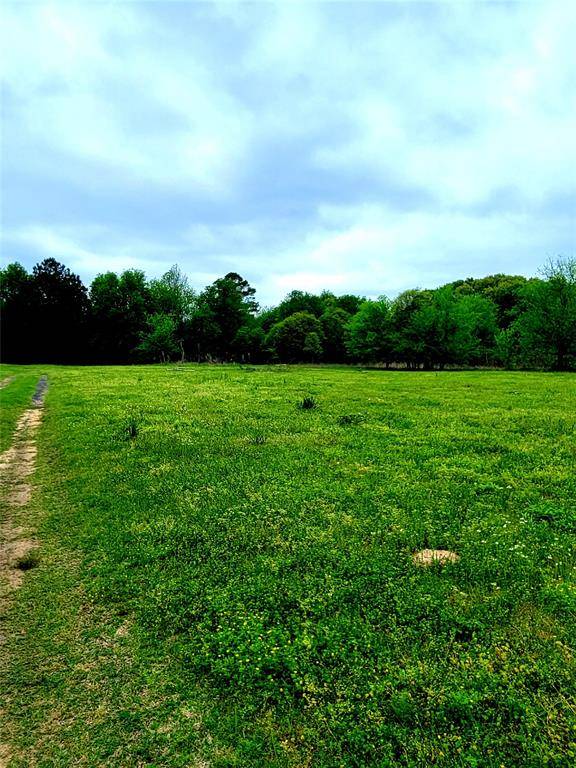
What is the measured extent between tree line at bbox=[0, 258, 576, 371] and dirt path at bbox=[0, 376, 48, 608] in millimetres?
65082

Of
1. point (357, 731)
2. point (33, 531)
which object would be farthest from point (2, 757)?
point (33, 531)

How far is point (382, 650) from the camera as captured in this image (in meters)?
4.93

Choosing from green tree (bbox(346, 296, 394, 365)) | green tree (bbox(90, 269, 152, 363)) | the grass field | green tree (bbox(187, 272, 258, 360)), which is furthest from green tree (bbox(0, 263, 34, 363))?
the grass field

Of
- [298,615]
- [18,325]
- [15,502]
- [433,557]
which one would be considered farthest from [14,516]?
[18,325]

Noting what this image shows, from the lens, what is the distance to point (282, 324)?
96.9m

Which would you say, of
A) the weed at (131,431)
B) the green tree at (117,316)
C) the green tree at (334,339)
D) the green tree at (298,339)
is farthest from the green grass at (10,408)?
the green tree at (334,339)

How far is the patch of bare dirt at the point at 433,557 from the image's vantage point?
261 inches

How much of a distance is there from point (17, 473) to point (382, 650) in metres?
11.4

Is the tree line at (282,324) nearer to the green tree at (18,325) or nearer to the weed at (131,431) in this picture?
the green tree at (18,325)

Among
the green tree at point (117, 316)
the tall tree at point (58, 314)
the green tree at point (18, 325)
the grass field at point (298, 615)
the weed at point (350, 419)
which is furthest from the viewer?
the green tree at point (117, 316)

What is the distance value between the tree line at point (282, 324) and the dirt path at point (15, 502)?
6508 cm

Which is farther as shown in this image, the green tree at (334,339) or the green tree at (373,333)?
the green tree at (334,339)

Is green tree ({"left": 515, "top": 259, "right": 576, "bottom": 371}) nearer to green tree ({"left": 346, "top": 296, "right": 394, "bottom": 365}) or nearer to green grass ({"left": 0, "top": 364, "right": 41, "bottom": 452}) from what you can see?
green tree ({"left": 346, "top": 296, "right": 394, "bottom": 365})

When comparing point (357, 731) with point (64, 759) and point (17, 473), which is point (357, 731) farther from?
point (17, 473)
